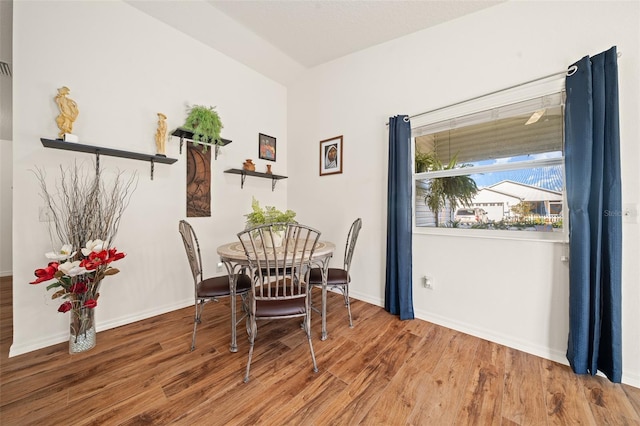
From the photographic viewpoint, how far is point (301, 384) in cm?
147

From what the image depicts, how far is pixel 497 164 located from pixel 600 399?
5.41 feet

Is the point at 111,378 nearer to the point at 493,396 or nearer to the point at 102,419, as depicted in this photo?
the point at 102,419

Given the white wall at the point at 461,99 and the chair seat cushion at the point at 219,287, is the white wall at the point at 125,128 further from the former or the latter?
the white wall at the point at 461,99

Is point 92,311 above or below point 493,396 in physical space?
above

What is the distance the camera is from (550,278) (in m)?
1.76

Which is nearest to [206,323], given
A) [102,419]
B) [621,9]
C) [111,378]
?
[111,378]

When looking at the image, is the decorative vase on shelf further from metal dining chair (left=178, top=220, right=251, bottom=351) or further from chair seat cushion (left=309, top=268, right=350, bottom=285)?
chair seat cushion (left=309, top=268, right=350, bottom=285)

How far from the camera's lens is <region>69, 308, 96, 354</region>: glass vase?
1773 millimetres

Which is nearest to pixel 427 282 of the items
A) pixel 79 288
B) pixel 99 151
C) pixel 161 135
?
pixel 79 288

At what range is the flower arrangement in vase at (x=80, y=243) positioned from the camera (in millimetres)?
1707

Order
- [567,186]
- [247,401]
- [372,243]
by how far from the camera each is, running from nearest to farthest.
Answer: [247,401] < [567,186] < [372,243]

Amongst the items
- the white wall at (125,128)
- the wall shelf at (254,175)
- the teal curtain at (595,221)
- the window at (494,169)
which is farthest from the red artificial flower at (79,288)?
the teal curtain at (595,221)

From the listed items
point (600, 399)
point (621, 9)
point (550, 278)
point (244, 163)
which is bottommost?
point (600, 399)

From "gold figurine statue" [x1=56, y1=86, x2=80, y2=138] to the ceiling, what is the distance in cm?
113
